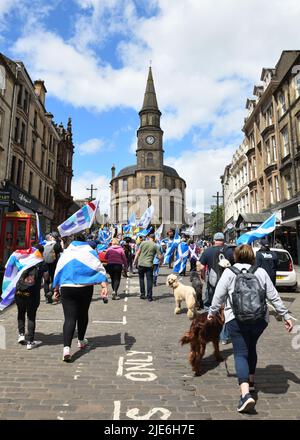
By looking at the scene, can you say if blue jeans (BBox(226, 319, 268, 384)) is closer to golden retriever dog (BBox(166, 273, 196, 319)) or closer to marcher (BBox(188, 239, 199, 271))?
golden retriever dog (BBox(166, 273, 196, 319))

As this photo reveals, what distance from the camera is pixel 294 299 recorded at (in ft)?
35.2

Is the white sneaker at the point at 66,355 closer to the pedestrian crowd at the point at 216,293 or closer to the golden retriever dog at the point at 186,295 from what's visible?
the pedestrian crowd at the point at 216,293

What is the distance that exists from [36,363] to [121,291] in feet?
22.9

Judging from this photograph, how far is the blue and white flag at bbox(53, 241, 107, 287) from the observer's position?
5059 mm

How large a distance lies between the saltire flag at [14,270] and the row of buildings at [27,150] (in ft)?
54.7

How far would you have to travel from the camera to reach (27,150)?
28312 mm

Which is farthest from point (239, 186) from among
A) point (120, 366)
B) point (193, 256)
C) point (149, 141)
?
point (120, 366)

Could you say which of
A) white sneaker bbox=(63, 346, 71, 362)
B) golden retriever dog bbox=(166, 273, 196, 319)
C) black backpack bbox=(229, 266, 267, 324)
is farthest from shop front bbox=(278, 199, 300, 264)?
white sneaker bbox=(63, 346, 71, 362)

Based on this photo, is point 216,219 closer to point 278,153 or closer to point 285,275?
point 278,153

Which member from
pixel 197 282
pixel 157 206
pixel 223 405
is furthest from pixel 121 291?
pixel 157 206

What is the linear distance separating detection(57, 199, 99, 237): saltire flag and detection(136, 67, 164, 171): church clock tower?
64993 mm

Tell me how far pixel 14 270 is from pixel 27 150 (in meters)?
25.1

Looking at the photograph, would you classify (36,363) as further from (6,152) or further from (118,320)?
(6,152)
